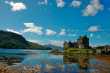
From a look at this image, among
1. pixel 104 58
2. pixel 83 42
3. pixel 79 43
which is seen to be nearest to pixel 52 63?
pixel 79 43

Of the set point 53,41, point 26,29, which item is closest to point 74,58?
point 53,41

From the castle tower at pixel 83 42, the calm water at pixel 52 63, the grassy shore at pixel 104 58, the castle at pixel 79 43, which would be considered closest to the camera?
the calm water at pixel 52 63

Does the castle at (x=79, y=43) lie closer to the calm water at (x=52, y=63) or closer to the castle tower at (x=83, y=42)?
the castle tower at (x=83, y=42)

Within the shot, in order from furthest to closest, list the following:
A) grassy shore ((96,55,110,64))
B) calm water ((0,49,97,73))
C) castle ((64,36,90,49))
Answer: grassy shore ((96,55,110,64)) → castle ((64,36,90,49)) → calm water ((0,49,97,73))

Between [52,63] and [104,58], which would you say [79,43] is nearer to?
[104,58]

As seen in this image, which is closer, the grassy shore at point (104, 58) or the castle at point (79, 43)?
the castle at point (79, 43)

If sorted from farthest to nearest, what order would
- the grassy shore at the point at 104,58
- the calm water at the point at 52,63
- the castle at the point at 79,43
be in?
the grassy shore at the point at 104,58 < the castle at the point at 79,43 < the calm water at the point at 52,63

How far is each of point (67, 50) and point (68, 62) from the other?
169 cm

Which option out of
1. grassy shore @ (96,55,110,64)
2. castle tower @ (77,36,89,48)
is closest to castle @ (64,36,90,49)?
castle tower @ (77,36,89,48)

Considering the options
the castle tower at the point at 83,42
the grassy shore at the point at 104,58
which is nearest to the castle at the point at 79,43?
the castle tower at the point at 83,42

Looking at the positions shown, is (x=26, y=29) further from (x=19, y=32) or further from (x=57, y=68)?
(x=57, y=68)

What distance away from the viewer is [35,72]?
19.3 metres

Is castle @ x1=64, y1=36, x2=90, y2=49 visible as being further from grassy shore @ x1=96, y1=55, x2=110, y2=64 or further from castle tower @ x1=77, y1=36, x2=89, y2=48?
grassy shore @ x1=96, y1=55, x2=110, y2=64

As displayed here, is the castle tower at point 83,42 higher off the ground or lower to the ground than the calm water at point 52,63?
higher
